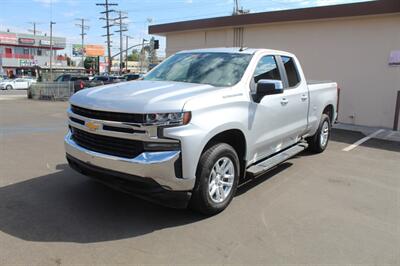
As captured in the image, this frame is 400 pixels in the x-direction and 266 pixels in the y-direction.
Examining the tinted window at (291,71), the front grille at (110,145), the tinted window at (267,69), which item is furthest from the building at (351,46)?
the front grille at (110,145)

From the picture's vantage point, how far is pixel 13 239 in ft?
12.1

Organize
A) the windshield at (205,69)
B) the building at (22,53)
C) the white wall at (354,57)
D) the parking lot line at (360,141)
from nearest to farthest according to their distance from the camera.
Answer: the windshield at (205,69) → the parking lot line at (360,141) → the white wall at (354,57) → the building at (22,53)

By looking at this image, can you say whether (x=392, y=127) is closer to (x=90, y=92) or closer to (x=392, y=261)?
(x=392, y=261)

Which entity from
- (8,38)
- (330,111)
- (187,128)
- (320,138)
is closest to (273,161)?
(187,128)

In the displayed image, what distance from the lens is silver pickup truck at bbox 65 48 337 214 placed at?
378 centimetres

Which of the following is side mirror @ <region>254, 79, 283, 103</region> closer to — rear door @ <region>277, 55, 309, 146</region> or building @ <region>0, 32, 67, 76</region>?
rear door @ <region>277, 55, 309, 146</region>

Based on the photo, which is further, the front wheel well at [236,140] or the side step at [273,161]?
the side step at [273,161]

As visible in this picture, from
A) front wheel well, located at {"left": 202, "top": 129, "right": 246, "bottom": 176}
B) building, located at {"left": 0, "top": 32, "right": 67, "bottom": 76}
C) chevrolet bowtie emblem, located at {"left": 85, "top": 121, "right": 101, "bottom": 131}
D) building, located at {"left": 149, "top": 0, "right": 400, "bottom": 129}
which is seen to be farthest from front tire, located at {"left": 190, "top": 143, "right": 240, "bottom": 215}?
building, located at {"left": 0, "top": 32, "right": 67, "bottom": 76}

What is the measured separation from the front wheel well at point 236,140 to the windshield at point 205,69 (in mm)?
643

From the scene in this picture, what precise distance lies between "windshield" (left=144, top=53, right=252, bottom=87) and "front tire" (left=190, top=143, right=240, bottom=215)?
97 cm

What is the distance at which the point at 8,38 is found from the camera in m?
71.5

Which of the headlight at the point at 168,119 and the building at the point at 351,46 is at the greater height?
the building at the point at 351,46

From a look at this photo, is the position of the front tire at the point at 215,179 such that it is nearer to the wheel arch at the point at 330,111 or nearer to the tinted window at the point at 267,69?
the tinted window at the point at 267,69

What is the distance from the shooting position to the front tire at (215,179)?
4.09m
